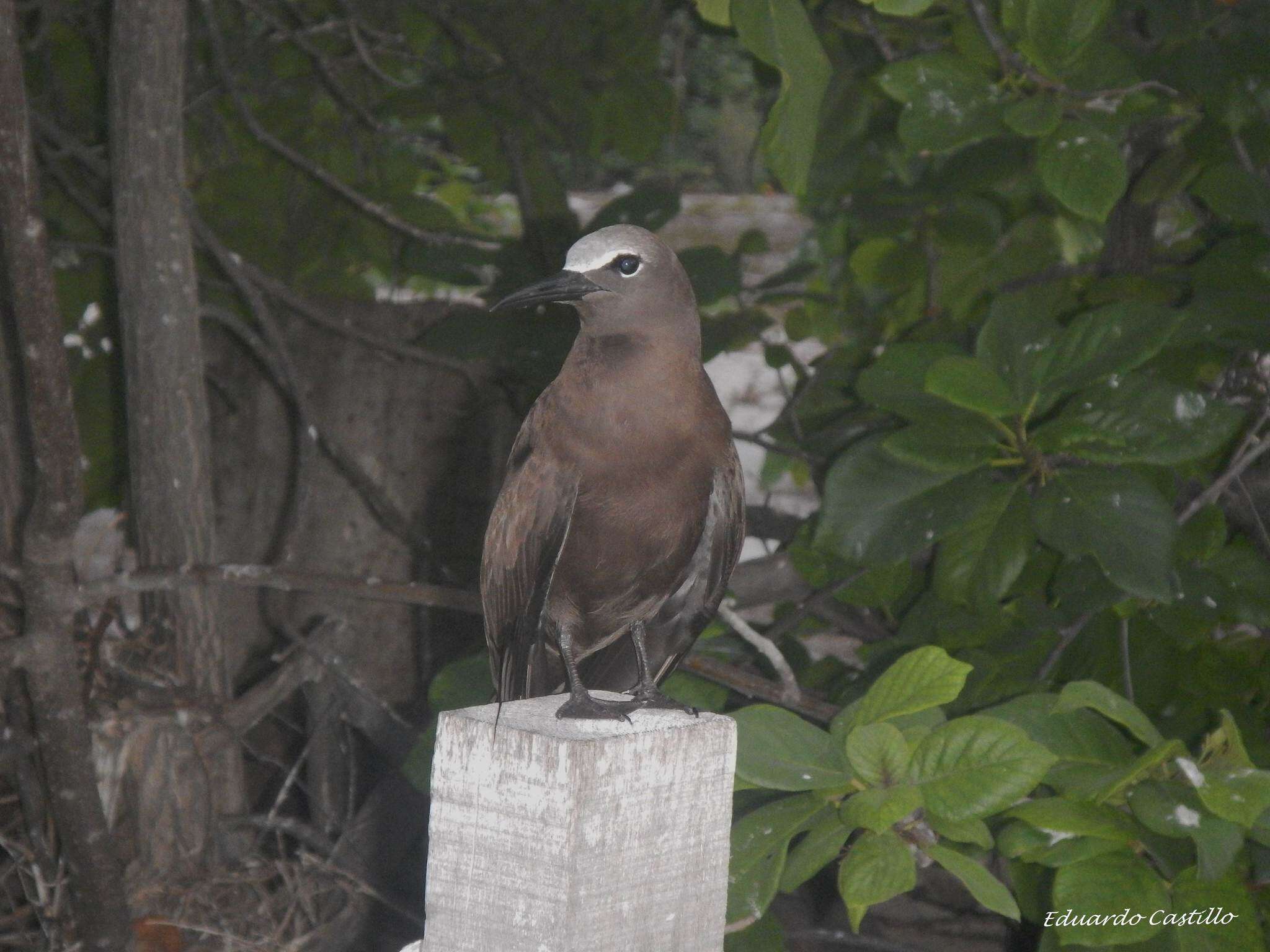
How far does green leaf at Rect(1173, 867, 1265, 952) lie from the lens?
1.39 meters

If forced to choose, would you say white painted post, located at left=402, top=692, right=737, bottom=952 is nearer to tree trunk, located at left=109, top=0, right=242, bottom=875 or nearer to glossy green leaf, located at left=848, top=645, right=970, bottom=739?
glossy green leaf, located at left=848, top=645, right=970, bottom=739

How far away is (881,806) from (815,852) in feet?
0.38

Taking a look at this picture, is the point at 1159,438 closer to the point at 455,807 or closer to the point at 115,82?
the point at 455,807

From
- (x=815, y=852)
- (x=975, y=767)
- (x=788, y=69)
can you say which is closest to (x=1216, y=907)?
(x=975, y=767)

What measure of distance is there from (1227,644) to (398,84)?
234cm

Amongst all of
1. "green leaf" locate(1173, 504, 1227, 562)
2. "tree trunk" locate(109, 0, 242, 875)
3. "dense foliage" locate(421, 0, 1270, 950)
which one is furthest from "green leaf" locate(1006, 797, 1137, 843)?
"tree trunk" locate(109, 0, 242, 875)

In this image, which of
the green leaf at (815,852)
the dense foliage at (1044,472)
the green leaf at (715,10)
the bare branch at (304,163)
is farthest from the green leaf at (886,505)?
the bare branch at (304,163)

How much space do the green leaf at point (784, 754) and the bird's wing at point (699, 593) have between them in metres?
0.35

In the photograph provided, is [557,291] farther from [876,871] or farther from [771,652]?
[876,871]

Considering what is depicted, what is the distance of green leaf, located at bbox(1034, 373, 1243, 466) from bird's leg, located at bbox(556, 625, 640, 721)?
75 centimetres

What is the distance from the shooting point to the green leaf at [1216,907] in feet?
4.55

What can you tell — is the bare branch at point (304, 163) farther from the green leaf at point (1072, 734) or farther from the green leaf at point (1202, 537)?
the green leaf at point (1072, 734)

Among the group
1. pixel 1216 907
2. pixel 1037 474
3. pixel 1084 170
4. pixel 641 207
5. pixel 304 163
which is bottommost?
pixel 1216 907

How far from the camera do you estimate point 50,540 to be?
6.40 ft
